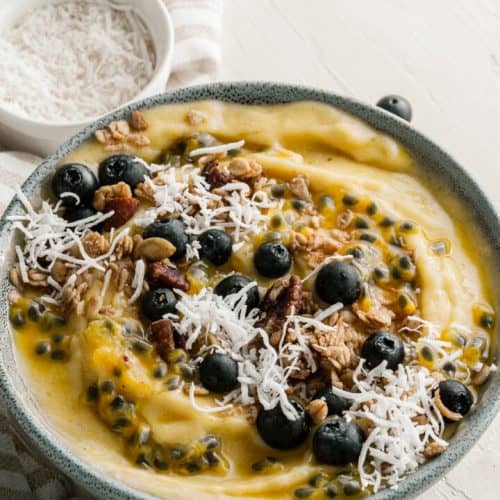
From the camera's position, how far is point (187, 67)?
4211 mm

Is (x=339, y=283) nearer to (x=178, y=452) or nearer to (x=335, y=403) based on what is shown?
(x=335, y=403)

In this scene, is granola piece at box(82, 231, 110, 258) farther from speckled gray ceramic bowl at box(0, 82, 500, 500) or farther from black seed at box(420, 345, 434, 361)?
black seed at box(420, 345, 434, 361)

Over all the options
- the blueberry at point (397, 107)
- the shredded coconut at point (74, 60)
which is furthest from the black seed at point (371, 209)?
the shredded coconut at point (74, 60)

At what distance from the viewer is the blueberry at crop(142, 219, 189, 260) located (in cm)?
279

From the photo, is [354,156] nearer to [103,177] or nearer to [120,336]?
[103,177]

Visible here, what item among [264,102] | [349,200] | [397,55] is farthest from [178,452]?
[397,55]

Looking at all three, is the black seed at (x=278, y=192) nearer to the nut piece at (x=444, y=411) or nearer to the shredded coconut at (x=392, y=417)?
the shredded coconut at (x=392, y=417)

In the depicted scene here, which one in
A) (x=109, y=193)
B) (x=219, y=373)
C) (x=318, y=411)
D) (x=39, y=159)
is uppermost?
(x=318, y=411)

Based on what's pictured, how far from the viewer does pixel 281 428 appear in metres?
2.48

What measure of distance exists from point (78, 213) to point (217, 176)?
44cm

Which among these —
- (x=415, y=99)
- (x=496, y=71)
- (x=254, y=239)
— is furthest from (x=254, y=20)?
(x=254, y=239)

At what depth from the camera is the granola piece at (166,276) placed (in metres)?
2.74

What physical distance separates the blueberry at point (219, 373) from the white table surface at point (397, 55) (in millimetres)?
1824

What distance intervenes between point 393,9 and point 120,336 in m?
2.59
